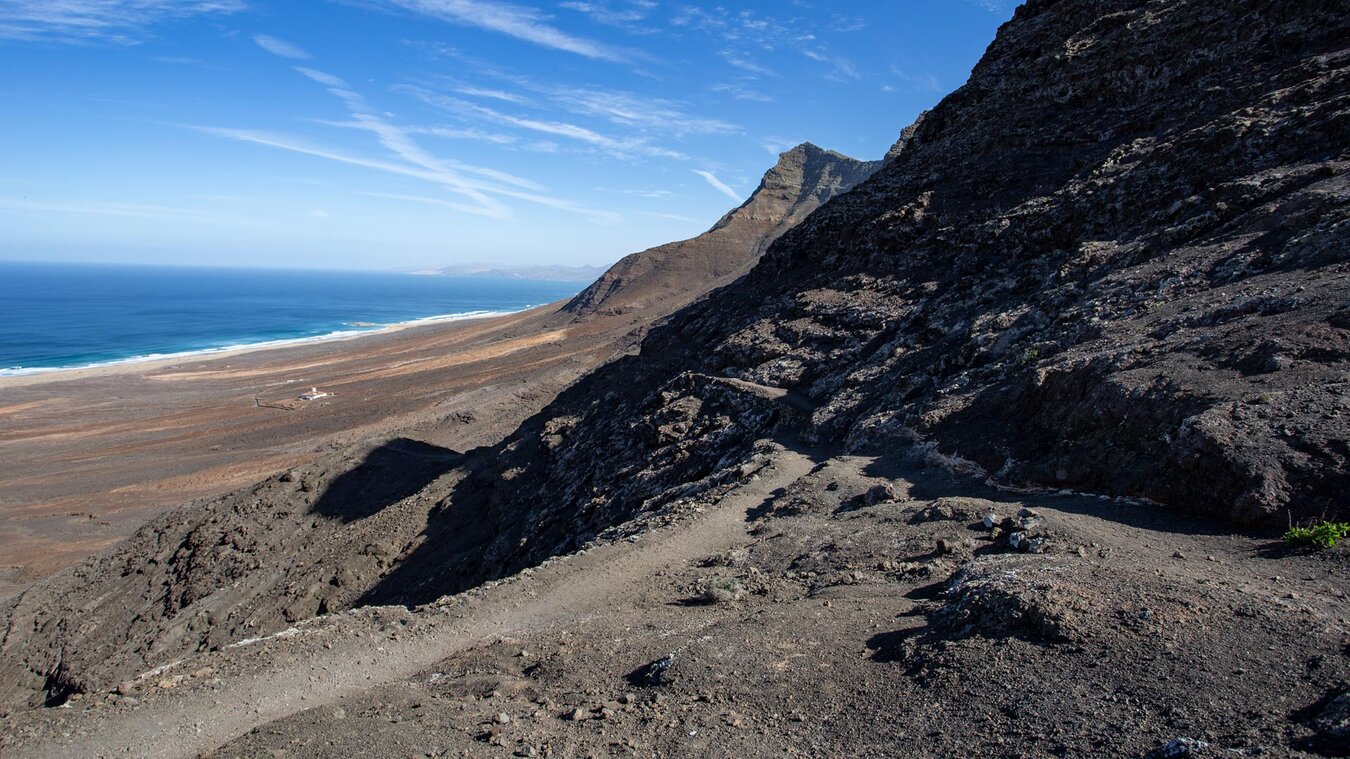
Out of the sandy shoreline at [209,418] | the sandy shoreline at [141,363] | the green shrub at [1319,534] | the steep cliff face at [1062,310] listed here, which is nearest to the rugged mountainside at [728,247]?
the sandy shoreline at [209,418]

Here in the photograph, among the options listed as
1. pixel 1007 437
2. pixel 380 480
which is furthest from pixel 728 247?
pixel 1007 437

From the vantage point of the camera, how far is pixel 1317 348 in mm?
7852

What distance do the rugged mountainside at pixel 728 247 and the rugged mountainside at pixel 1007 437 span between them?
147ft

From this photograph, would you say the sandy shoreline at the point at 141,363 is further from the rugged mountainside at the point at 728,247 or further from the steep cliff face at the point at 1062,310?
the steep cliff face at the point at 1062,310

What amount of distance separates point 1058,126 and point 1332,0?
575 cm

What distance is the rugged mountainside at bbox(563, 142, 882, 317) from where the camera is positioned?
243 ft

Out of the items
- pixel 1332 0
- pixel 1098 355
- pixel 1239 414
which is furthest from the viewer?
pixel 1332 0

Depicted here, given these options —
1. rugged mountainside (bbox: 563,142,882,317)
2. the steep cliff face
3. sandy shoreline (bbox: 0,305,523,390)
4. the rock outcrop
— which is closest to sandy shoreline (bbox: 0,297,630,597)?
sandy shoreline (bbox: 0,305,523,390)

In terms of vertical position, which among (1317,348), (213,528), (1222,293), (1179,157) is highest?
(1179,157)

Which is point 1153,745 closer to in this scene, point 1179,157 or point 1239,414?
point 1239,414

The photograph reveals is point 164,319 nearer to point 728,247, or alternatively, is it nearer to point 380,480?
point 728,247

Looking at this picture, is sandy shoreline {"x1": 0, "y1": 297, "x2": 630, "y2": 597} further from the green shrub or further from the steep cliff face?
the green shrub

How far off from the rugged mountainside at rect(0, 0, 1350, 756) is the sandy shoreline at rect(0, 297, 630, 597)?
11678 millimetres

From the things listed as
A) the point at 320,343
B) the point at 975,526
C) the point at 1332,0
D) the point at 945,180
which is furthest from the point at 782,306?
the point at 320,343
